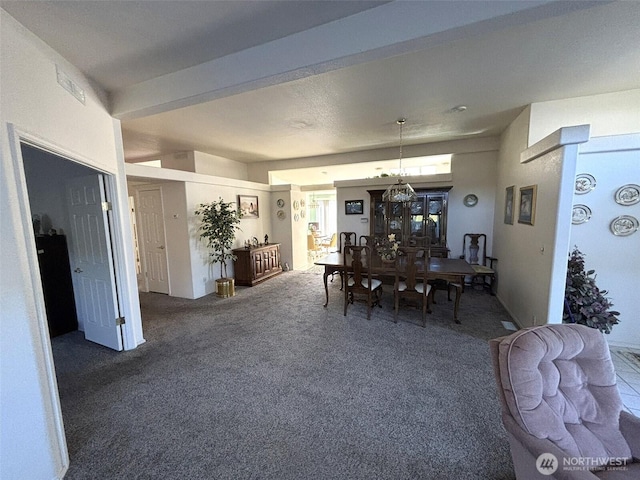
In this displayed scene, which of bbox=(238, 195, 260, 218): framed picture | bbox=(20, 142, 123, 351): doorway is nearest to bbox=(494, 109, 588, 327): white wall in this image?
bbox=(20, 142, 123, 351): doorway

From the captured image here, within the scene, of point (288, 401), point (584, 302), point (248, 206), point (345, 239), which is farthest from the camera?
point (248, 206)

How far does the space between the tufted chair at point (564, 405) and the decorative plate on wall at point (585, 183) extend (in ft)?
8.21

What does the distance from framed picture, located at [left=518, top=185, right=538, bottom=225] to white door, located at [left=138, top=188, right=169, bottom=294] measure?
18.6 feet

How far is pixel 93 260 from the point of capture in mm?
2969

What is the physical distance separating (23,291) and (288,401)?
181 cm

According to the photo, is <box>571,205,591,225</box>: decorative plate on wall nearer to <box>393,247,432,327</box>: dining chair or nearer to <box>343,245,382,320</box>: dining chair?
<box>393,247,432,327</box>: dining chair

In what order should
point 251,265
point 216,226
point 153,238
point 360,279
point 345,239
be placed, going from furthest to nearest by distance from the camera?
point 345,239 < point 251,265 < point 153,238 < point 216,226 < point 360,279

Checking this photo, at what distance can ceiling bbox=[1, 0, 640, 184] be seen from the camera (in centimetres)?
155

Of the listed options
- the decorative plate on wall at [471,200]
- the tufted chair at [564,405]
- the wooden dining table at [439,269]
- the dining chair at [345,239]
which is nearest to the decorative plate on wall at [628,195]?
the wooden dining table at [439,269]

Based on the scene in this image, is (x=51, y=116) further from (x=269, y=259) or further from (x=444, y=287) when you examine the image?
(x=444, y=287)

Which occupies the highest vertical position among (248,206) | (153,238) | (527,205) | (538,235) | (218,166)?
(218,166)

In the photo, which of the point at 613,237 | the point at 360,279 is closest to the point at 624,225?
the point at 613,237

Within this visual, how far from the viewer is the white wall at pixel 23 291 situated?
4.14 feet

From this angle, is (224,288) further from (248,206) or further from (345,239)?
(345,239)
